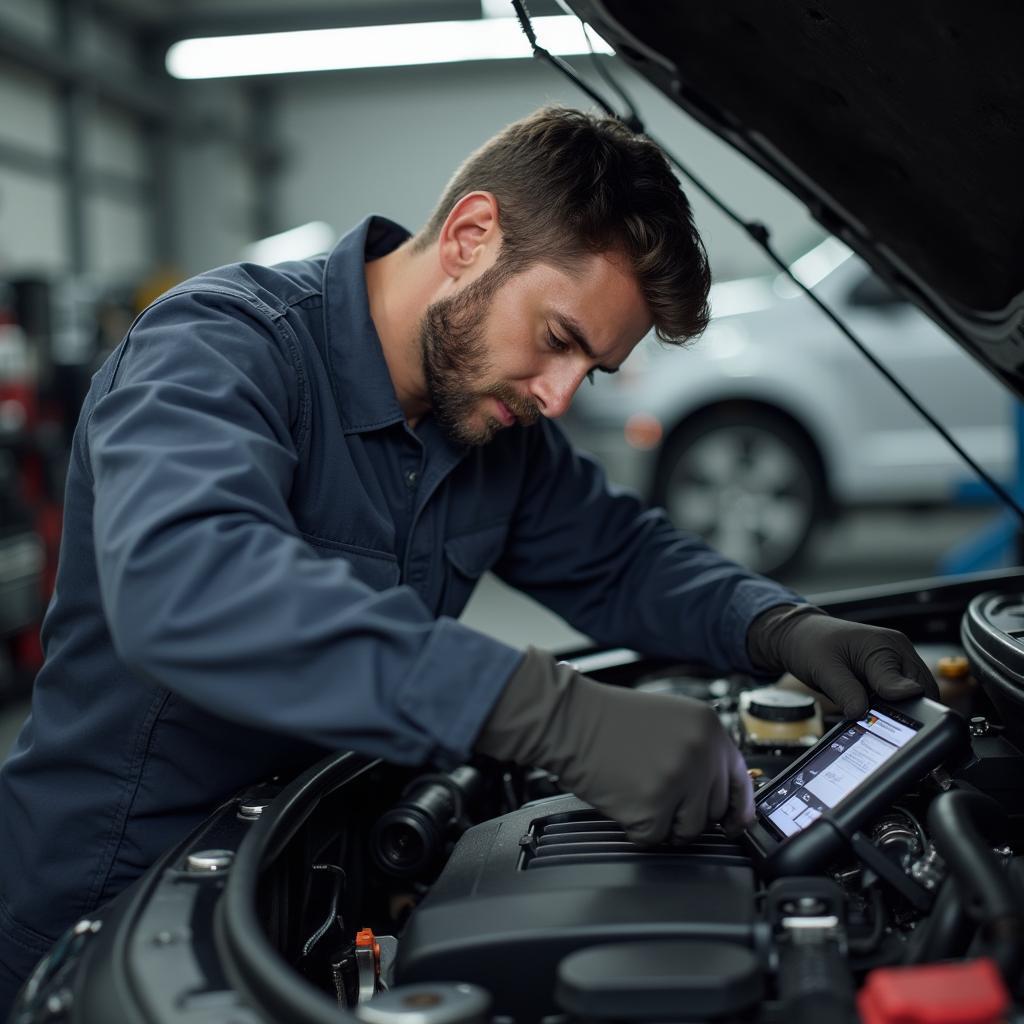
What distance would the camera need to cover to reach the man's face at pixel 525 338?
48.7 inches

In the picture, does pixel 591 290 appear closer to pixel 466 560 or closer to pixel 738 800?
pixel 466 560

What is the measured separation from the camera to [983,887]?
74 cm

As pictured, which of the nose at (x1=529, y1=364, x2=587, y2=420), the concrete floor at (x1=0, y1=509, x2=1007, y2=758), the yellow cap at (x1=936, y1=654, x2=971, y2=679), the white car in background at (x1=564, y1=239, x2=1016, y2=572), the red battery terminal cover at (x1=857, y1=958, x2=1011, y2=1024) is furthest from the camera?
the white car in background at (x1=564, y1=239, x2=1016, y2=572)

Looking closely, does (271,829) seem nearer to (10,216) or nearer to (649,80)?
(649,80)

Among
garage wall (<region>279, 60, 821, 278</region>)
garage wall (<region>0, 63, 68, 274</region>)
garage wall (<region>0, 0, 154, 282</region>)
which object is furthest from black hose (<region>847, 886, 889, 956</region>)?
garage wall (<region>279, 60, 821, 278</region>)

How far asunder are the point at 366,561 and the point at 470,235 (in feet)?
1.22

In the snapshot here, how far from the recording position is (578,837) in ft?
3.22

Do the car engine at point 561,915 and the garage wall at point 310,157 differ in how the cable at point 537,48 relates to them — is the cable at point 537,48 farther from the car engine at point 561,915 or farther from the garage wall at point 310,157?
the garage wall at point 310,157

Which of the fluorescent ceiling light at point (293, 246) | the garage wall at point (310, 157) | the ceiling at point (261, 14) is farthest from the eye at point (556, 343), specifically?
the garage wall at point (310, 157)

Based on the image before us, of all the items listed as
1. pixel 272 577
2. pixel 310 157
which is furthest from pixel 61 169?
pixel 272 577

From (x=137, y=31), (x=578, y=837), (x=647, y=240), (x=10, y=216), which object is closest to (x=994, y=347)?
(x=647, y=240)

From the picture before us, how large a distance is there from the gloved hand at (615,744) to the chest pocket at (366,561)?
41 cm

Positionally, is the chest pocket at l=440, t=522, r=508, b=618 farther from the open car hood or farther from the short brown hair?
the open car hood

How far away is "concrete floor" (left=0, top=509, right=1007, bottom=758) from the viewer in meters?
4.26
